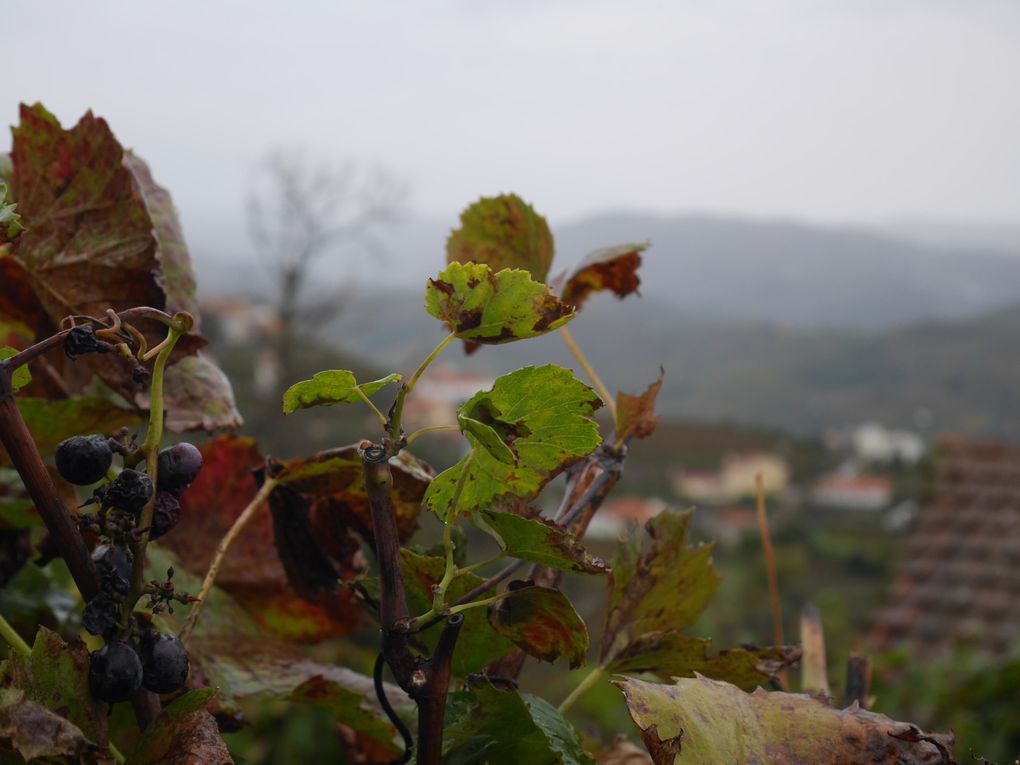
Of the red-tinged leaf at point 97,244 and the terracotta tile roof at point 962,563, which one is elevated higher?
the red-tinged leaf at point 97,244

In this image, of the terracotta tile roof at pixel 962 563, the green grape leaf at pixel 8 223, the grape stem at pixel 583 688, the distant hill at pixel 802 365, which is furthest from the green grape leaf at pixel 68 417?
the distant hill at pixel 802 365

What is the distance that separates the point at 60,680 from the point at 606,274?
363 mm

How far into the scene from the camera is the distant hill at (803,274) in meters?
74.8

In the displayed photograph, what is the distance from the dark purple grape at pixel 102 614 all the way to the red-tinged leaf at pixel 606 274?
304 millimetres

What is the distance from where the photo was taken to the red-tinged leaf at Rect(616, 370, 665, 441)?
47 cm

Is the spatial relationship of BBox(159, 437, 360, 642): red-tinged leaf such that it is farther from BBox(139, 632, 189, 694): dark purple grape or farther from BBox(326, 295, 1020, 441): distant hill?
BBox(326, 295, 1020, 441): distant hill

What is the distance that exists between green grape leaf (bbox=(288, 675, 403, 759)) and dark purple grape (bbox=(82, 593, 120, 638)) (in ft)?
0.39

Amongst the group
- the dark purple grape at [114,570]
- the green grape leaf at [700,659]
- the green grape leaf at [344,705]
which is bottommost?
the green grape leaf at [344,705]

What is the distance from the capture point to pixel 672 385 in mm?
49156

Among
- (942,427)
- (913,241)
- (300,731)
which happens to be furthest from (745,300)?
(300,731)

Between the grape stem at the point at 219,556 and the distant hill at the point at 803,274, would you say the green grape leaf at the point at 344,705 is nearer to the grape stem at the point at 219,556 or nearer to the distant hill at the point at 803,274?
Answer: the grape stem at the point at 219,556

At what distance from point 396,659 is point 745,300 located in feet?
264

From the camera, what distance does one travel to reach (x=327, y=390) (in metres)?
0.34

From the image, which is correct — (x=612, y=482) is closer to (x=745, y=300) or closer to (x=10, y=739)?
(x=10, y=739)
